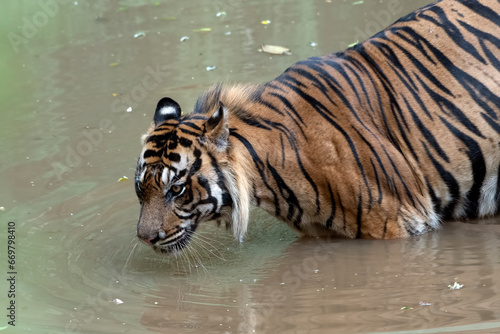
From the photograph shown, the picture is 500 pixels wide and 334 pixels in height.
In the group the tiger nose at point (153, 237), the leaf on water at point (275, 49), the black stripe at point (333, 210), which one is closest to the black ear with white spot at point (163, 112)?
the tiger nose at point (153, 237)

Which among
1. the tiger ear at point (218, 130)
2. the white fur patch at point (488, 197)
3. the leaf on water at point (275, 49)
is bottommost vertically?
the white fur patch at point (488, 197)

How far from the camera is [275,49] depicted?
28.8ft

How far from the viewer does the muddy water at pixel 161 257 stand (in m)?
4.37

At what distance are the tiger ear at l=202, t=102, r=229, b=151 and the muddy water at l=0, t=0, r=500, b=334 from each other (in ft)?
2.79

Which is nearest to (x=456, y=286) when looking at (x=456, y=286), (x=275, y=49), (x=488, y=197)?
(x=456, y=286)

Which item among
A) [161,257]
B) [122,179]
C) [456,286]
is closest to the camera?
[456,286]

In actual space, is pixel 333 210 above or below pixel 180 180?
below

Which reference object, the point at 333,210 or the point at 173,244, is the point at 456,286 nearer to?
the point at 333,210

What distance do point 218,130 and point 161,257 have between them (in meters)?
1.09

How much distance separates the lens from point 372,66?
5.34 meters

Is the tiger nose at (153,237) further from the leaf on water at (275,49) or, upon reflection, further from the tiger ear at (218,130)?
the leaf on water at (275,49)

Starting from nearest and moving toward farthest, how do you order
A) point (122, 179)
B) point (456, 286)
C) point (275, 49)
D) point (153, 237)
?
point (456, 286) → point (153, 237) → point (122, 179) → point (275, 49)

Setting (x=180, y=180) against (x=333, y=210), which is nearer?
(x=180, y=180)

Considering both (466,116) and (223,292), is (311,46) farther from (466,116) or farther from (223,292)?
(223,292)
